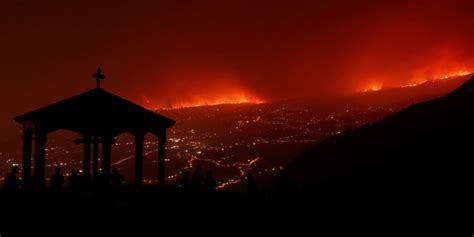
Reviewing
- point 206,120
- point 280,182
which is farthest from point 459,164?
point 206,120

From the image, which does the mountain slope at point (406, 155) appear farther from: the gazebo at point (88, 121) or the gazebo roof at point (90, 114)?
the gazebo roof at point (90, 114)

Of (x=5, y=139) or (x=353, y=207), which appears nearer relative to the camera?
(x=353, y=207)

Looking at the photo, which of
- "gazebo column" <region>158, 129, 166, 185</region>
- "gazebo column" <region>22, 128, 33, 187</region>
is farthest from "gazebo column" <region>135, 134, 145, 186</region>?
"gazebo column" <region>22, 128, 33, 187</region>

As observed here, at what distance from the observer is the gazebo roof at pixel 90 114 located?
713 inches

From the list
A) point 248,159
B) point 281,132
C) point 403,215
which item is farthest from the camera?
point 281,132

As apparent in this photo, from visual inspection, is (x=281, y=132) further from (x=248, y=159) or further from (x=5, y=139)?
(x=5, y=139)

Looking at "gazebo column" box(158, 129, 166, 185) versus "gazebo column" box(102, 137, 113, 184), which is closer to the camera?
"gazebo column" box(102, 137, 113, 184)

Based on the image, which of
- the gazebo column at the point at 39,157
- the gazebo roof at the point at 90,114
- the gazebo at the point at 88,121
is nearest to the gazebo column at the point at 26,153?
the gazebo at the point at 88,121

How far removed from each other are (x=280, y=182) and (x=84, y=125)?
6634mm

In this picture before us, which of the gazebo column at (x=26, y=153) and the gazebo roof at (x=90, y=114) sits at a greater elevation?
the gazebo roof at (x=90, y=114)

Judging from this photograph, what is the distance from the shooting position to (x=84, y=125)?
61.4 feet

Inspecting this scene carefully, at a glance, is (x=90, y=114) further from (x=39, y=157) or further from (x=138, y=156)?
(x=138, y=156)

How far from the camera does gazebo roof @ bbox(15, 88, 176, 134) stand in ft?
59.4

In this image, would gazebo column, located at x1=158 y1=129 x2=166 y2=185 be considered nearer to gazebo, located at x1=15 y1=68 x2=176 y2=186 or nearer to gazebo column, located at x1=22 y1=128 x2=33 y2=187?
gazebo, located at x1=15 y1=68 x2=176 y2=186
